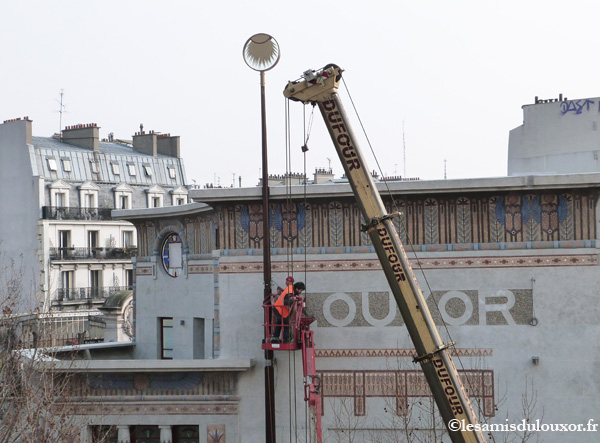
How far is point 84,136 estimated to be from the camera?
63188 millimetres

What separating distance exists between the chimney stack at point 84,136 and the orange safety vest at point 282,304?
Result: 4217cm

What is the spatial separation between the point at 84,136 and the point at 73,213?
5.26m

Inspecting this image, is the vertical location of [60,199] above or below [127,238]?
above

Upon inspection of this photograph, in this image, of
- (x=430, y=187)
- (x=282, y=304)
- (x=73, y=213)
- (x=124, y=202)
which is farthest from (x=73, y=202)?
(x=430, y=187)

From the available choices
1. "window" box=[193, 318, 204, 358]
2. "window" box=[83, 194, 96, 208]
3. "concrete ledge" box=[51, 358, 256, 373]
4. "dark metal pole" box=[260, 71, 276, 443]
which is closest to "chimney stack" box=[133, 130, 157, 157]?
"window" box=[83, 194, 96, 208]

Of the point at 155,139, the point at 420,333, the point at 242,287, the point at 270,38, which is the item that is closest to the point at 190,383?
the point at 242,287

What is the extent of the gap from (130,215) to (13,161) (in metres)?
32.5

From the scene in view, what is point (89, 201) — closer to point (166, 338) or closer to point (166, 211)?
point (166, 338)

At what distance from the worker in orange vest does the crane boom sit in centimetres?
711

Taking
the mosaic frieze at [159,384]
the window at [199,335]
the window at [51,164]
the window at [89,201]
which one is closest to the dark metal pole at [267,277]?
the mosaic frieze at [159,384]

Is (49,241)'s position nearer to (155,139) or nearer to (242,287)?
(155,139)

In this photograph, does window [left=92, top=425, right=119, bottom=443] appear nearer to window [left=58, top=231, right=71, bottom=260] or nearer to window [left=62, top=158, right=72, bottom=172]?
window [left=58, top=231, right=71, bottom=260]

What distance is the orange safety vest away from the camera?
23.0 metres

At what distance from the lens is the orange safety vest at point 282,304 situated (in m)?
23.0
